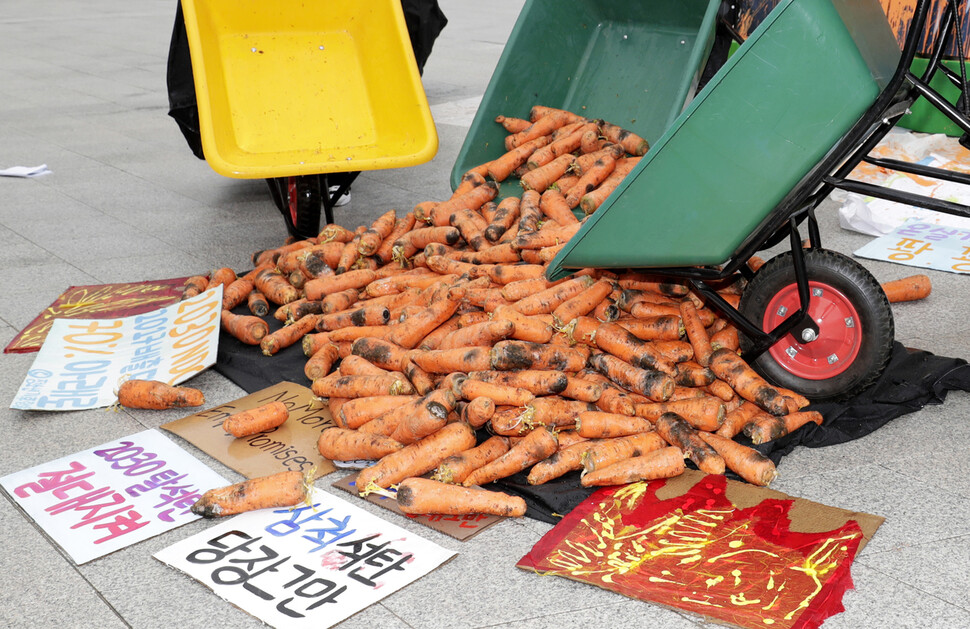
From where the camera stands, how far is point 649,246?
2.46 metres

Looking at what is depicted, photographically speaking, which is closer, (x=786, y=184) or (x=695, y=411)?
(x=786, y=184)

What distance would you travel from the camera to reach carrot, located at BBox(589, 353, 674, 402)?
252 centimetres

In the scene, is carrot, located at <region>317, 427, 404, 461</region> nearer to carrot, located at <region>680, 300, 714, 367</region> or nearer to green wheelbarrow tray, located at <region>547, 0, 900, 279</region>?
green wheelbarrow tray, located at <region>547, 0, 900, 279</region>

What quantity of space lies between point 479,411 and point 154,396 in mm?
1106

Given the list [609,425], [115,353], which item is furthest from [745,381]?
[115,353]

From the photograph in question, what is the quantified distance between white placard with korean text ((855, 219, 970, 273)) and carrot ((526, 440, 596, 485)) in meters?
2.15

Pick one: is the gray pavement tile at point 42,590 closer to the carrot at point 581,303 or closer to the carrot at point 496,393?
the carrot at point 496,393

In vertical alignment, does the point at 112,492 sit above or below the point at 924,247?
above

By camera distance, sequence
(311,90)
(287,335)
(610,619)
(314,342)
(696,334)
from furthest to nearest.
→ (311,90) → (287,335) → (314,342) → (696,334) → (610,619)

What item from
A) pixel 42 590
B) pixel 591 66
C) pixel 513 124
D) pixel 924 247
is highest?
pixel 591 66

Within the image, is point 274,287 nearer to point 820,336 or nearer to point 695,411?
point 695,411

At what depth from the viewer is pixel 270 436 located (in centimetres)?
259

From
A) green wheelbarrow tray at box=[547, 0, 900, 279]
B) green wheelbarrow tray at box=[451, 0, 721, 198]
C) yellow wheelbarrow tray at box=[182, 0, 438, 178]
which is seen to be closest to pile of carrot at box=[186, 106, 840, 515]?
green wheelbarrow tray at box=[547, 0, 900, 279]

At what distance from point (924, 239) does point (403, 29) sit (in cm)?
262
